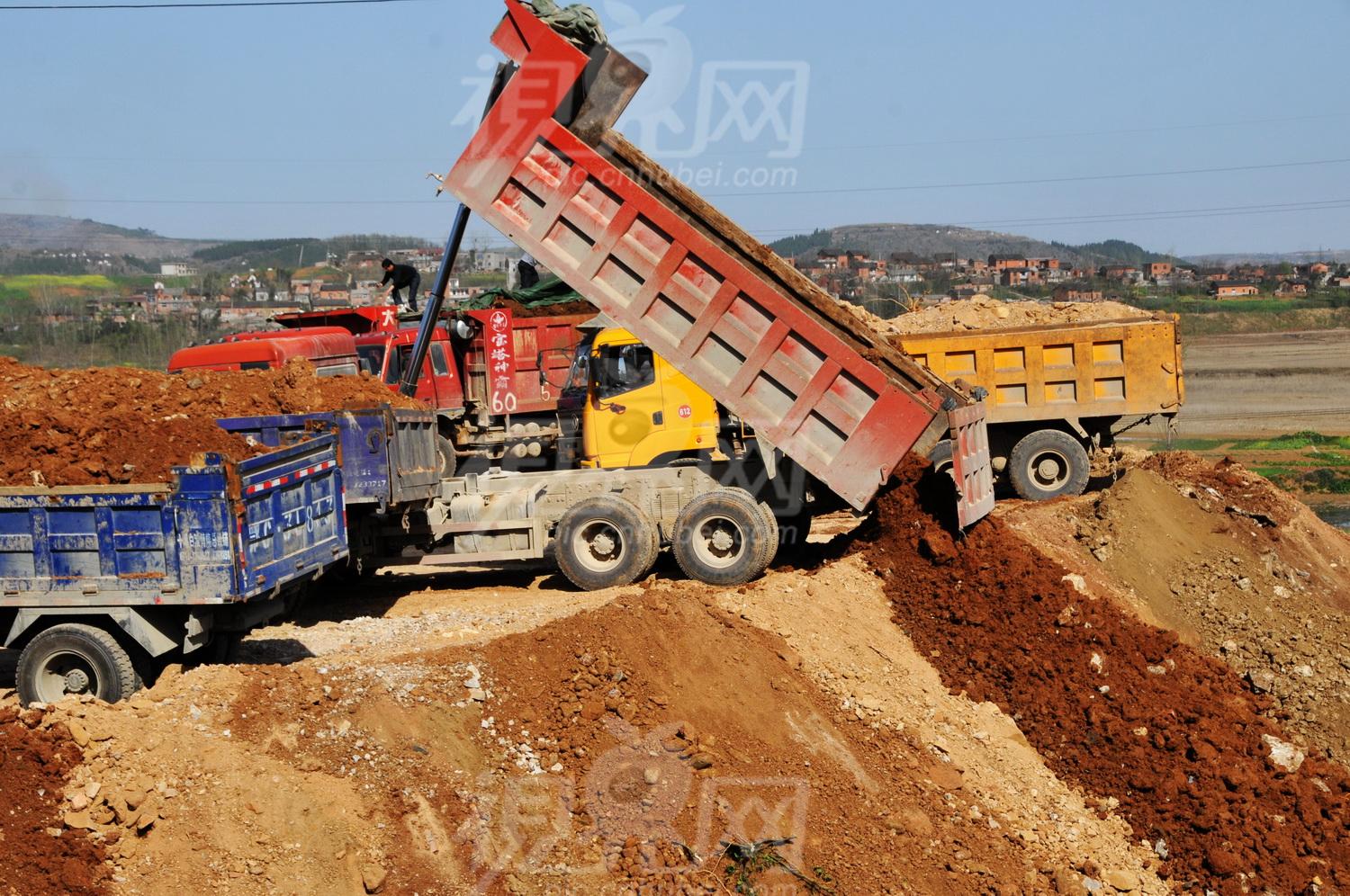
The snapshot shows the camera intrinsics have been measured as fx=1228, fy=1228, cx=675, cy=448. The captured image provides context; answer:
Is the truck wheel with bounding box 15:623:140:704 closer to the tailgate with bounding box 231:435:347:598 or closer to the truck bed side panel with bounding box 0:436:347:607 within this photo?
the truck bed side panel with bounding box 0:436:347:607

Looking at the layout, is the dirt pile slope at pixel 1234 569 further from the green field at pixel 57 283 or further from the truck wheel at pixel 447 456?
the green field at pixel 57 283

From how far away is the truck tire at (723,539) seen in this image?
1098 cm

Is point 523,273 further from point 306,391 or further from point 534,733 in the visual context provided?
point 534,733

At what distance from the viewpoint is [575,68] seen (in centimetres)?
945

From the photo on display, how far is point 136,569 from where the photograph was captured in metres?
7.89

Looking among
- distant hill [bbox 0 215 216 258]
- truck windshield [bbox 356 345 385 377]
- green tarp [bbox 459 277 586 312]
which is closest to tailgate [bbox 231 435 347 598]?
truck windshield [bbox 356 345 385 377]

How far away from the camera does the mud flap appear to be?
9.96m

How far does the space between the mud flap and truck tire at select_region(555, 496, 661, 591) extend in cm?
286

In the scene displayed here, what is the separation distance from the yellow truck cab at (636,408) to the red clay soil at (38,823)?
615cm

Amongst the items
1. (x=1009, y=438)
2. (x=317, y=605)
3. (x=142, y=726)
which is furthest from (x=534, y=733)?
(x=1009, y=438)

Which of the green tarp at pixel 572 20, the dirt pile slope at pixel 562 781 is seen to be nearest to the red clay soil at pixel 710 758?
the dirt pile slope at pixel 562 781

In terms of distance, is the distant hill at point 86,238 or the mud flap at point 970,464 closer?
the mud flap at point 970,464

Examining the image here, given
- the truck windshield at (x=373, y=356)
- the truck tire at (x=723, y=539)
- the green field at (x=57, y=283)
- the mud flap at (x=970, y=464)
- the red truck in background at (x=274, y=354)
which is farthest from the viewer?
the green field at (x=57, y=283)

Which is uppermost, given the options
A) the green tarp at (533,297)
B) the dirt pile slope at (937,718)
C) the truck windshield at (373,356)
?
the green tarp at (533,297)
